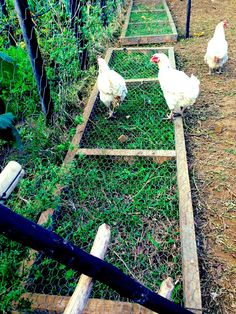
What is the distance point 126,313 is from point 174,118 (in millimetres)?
2197

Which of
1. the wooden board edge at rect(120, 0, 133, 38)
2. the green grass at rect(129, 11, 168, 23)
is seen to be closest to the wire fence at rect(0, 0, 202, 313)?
the wooden board edge at rect(120, 0, 133, 38)

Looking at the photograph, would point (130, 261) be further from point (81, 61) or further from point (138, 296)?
point (81, 61)

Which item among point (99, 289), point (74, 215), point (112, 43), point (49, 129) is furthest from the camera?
point (112, 43)

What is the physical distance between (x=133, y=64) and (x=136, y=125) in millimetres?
1669

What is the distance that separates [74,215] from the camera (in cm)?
228

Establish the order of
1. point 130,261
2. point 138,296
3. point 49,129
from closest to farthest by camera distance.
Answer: point 138,296 < point 130,261 < point 49,129

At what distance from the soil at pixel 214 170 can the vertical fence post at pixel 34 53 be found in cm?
153

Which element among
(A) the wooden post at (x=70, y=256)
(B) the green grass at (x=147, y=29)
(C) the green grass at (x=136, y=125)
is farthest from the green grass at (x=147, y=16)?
(A) the wooden post at (x=70, y=256)

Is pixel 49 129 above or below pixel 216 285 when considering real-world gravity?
above

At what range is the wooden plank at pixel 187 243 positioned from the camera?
5.39 ft

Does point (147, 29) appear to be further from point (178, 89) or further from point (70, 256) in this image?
point (70, 256)

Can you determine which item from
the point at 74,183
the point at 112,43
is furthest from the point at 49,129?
the point at 112,43

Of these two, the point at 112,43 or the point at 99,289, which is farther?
the point at 112,43

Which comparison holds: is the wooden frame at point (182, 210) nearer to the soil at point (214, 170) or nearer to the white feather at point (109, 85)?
the soil at point (214, 170)
